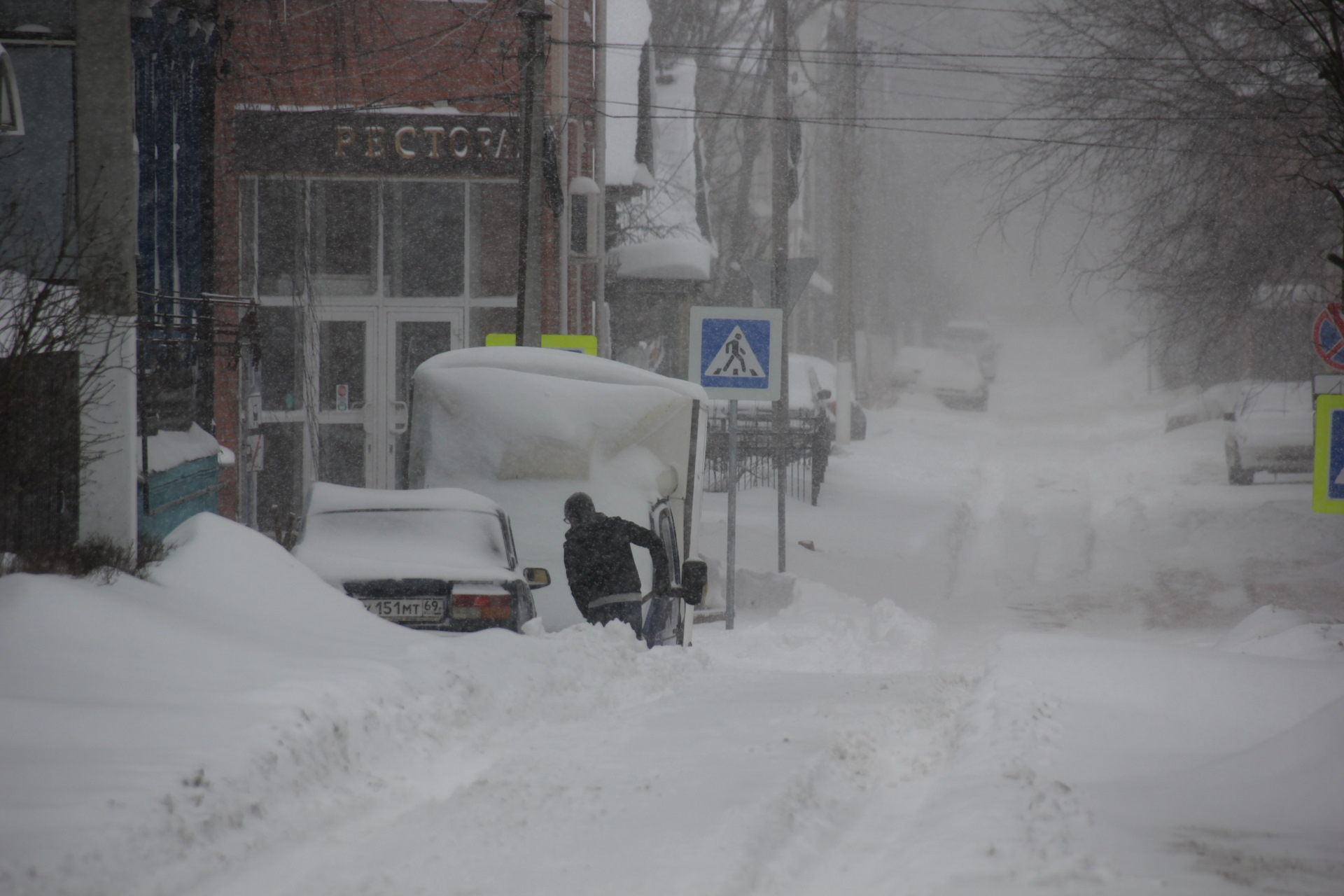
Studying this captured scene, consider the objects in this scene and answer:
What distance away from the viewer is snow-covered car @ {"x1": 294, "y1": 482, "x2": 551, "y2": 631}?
23.7 ft

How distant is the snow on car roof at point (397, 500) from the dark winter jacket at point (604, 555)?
26.7 inches

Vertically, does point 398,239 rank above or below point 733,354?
above

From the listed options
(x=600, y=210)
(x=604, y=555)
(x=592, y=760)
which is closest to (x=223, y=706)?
(x=592, y=760)

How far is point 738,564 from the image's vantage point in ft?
47.7

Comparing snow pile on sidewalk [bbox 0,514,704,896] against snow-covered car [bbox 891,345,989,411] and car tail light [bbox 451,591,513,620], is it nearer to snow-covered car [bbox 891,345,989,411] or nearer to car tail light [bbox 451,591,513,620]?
car tail light [bbox 451,591,513,620]

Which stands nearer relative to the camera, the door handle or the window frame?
the window frame

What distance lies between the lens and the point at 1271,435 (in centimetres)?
2158

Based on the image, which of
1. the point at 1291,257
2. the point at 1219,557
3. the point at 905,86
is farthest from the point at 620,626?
Result: the point at 905,86

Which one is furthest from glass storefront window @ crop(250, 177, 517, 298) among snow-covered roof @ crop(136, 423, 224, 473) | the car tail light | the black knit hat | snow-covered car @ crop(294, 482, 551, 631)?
the car tail light

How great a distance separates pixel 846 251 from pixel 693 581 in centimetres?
2083

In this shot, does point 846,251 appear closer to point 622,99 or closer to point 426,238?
point 622,99

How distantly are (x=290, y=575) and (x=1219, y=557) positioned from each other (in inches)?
510

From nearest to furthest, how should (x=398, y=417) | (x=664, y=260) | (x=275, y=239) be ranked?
(x=398, y=417), (x=275, y=239), (x=664, y=260)

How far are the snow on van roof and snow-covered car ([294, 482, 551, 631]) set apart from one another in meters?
2.15
